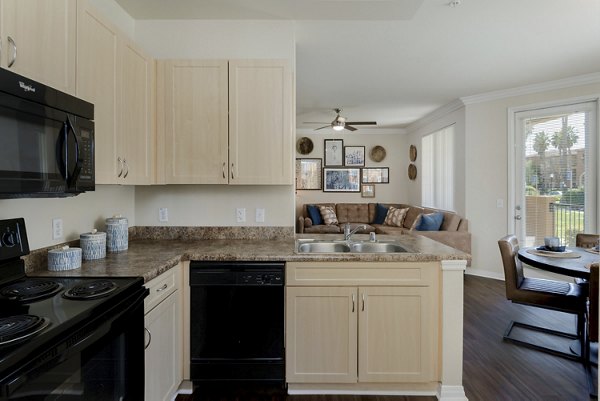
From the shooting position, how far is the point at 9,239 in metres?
1.47

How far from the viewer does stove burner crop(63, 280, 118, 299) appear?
1257mm

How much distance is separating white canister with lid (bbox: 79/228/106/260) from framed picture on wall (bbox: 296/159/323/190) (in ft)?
18.9

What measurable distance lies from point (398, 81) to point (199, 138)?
2.89 m

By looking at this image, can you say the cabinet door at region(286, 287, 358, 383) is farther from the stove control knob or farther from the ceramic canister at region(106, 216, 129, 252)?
the stove control knob

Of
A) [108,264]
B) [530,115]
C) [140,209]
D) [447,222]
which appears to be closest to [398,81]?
[530,115]

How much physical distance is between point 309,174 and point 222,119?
208 inches

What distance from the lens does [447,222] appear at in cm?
509

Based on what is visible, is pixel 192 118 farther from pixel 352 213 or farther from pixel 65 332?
pixel 352 213

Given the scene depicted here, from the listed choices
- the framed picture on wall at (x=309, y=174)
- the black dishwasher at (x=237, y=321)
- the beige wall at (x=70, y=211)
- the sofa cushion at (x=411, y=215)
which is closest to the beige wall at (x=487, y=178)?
the sofa cushion at (x=411, y=215)

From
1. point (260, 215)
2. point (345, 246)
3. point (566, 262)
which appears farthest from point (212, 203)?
point (566, 262)

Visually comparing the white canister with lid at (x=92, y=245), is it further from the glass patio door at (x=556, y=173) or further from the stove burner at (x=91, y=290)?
the glass patio door at (x=556, y=173)

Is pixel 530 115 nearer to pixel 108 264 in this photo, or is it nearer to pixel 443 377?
pixel 443 377

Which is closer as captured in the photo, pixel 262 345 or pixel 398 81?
pixel 262 345

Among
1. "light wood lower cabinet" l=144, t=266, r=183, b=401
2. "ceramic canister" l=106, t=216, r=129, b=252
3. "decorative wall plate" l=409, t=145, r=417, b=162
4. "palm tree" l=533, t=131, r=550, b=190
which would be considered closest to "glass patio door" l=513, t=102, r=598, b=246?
"palm tree" l=533, t=131, r=550, b=190
